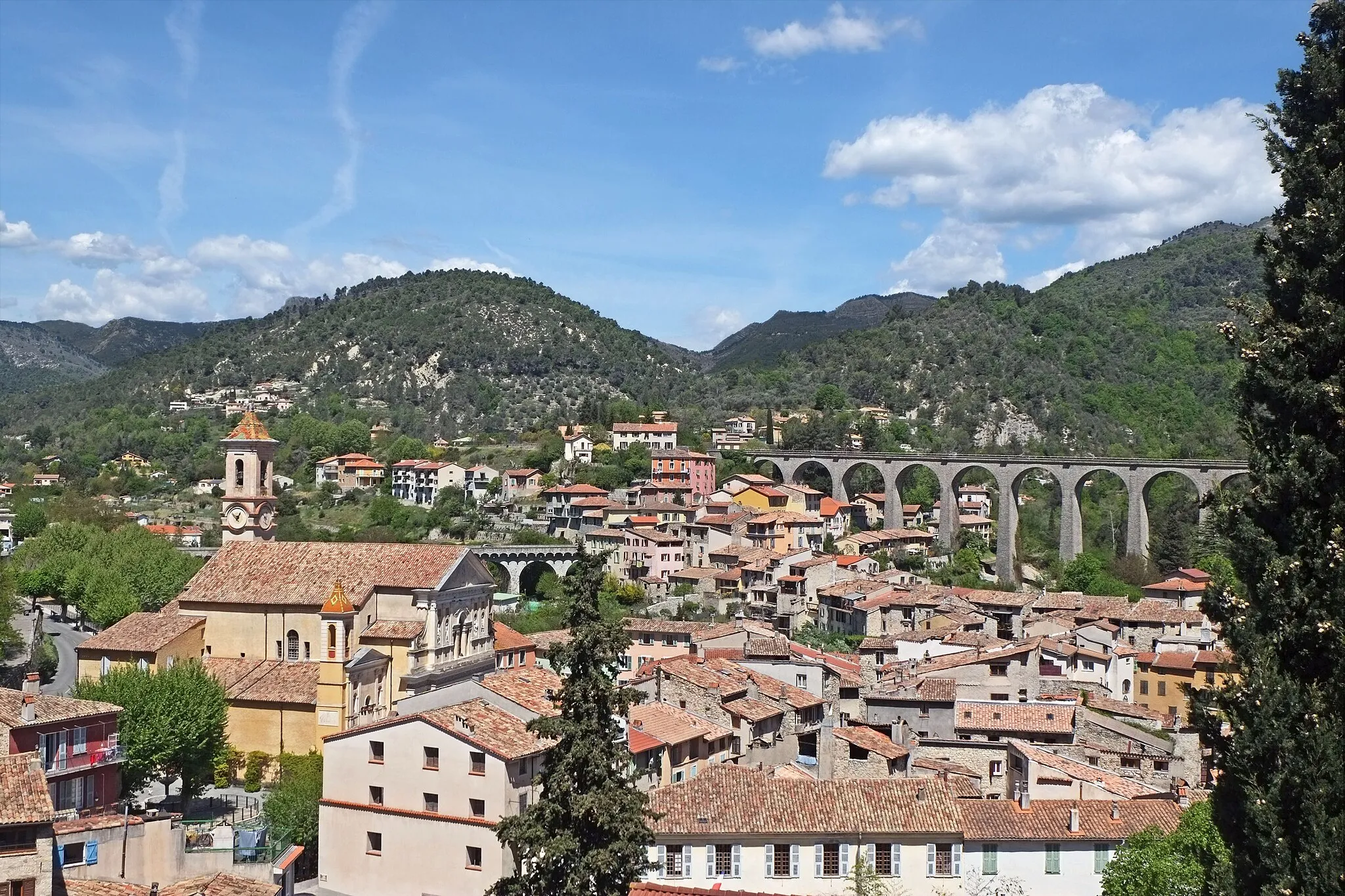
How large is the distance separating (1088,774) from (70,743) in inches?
949

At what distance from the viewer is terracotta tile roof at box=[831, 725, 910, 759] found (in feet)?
111

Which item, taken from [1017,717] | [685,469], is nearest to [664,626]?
[1017,717]

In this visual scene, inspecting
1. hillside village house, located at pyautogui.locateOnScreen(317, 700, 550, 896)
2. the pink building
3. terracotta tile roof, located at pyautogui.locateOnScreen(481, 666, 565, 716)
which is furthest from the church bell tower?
the pink building

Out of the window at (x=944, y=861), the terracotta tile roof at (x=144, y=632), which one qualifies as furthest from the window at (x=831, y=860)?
the terracotta tile roof at (x=144, y=632)

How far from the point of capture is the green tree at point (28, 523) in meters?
92.8

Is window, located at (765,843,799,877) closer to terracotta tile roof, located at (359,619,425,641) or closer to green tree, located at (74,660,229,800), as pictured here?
green tree, located at (74,660,229,800)

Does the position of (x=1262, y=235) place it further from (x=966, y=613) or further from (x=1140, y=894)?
(x=966, y=613)

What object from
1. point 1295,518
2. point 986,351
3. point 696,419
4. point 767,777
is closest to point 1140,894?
point 767,777

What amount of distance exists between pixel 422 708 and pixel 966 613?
1290 inches

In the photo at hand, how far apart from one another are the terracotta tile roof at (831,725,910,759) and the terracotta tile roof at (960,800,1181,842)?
594 cm

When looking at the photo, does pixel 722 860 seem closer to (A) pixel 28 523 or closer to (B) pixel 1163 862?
(B) pixel 1163 862

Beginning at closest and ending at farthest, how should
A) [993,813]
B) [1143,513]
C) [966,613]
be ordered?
1. [993,813]
2. [966,613]
3. [1143,513]

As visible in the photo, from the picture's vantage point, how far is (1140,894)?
20.9 meters

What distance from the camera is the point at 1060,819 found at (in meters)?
26.4
